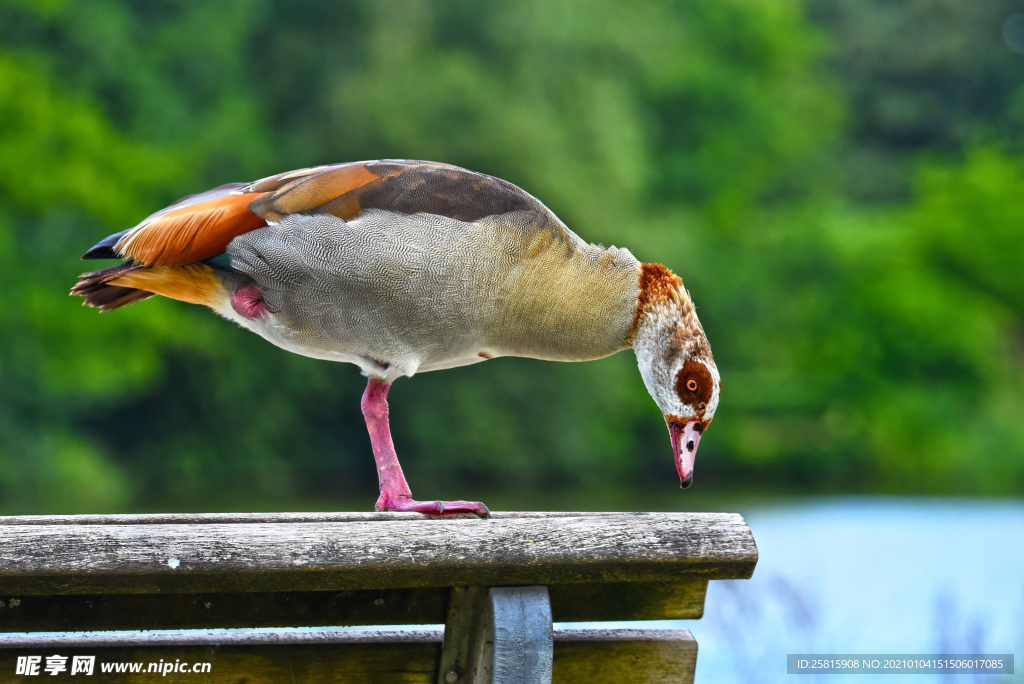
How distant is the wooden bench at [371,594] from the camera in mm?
1915

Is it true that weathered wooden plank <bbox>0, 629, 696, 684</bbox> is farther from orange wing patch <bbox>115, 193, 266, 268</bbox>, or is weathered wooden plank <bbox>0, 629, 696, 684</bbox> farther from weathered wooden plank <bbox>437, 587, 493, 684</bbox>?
orange wing patch <bbox>115, 193, 266, 268</bbox>

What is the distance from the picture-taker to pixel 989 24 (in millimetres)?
46031

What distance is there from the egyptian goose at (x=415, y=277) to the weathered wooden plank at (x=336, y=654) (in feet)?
2.78

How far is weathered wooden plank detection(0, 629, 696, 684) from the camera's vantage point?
207cm

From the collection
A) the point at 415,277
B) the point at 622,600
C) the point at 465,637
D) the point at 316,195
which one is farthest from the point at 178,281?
the point at 622,600

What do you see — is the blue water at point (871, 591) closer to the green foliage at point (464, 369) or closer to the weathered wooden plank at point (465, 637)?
the weathered wooden plank at point (465, 637)

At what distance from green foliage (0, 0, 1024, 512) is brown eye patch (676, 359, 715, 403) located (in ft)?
53.8

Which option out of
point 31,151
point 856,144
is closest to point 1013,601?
point 31,151

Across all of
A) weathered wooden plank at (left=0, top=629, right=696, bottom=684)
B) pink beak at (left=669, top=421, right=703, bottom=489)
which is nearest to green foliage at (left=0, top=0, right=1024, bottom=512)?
pink beak at (left=669, top=421, right=703, bottom=489)

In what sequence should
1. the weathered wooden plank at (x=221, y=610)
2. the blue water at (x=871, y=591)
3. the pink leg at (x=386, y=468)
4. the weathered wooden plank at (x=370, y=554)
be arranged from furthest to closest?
the blue water at (x=871, y=591)
the pink leg at (x=386, y=468)
the weathered wooden plank at (x=221, y=610)
the weathered wooden plank at (x=370, y=554)

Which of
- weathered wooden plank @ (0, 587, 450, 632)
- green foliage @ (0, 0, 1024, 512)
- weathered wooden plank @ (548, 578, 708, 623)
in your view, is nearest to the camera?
weathered wooden plank @ (0, 587, 450, 632)

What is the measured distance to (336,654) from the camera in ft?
7.24

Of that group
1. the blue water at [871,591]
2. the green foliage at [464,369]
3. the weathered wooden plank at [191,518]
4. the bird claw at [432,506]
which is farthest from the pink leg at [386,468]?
the green foliage at [464,369]

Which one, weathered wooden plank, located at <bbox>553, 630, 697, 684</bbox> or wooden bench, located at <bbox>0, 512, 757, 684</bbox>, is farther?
weathered wooden plank, located at <bbox>553, 630, 697, 684</bbox>
